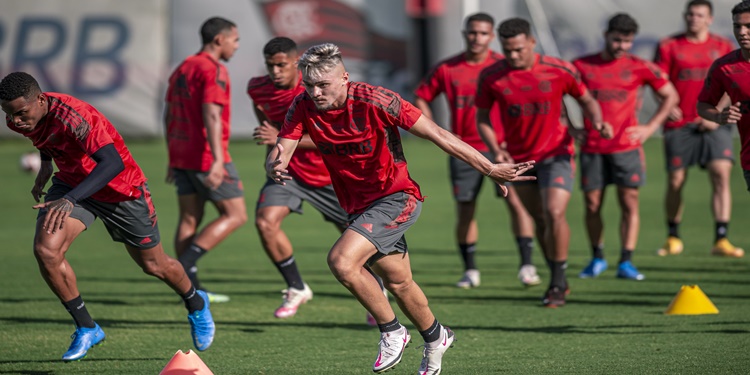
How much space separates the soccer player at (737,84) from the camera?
6938 mm

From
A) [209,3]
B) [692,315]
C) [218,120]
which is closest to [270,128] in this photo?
[218,120]

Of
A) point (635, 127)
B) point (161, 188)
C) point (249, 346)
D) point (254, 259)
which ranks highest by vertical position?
point (635, 127)

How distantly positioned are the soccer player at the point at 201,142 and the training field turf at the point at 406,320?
0.60 metres

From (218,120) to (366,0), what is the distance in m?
16.9

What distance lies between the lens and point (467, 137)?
32.5 feet

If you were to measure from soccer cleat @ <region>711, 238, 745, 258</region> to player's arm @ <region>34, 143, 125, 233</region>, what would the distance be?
6.79 m

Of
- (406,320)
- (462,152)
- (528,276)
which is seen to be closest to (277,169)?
(462,152)

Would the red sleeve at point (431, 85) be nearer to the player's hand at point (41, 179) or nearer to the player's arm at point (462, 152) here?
the player's hand at point (41, 179)

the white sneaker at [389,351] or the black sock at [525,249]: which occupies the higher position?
the white sneaker at [389,351]

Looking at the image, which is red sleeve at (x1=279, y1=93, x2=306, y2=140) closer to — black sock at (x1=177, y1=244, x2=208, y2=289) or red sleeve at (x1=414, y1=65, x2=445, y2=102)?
black sock at (x1=177, y1=244, x2=208, y2=289)

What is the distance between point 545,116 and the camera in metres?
8.80

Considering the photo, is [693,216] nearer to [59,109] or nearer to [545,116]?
[545,116]

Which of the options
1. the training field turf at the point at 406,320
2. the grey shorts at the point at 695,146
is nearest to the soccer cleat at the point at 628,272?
the training field turf at the point at 406,320

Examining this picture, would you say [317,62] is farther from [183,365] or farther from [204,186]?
[204,186]
